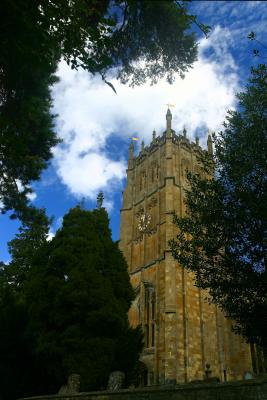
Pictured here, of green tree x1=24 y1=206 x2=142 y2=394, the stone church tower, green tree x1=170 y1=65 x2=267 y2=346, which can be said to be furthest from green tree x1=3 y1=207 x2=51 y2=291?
green tree x1=170 y1=65 x2=267 y2=346

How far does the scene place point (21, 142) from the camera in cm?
785

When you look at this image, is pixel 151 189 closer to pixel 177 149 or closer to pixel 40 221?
pixel 177 149

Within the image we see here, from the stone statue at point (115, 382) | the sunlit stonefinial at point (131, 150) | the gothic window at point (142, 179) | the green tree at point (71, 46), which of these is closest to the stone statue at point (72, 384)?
the stone statue at point (115, 382)

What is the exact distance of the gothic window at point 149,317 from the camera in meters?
29.1

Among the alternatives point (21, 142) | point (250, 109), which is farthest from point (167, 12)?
point (250, 109)

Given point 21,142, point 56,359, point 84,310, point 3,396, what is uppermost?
point 21,142

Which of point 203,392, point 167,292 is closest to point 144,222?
point 167,292

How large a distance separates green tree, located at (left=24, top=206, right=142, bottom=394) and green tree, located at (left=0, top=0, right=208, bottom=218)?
6913 mm

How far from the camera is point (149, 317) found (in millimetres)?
30469

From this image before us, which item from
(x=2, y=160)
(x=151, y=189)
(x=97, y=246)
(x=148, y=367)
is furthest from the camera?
(x=151, y=189)

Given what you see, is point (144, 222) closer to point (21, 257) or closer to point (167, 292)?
point (167, 292)

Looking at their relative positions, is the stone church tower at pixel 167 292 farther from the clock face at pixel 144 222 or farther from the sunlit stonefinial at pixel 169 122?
the sunlit stonefinial at pixel 169 122

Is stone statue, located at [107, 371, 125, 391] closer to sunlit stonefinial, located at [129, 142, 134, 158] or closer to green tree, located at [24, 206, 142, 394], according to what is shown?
green tree, located at [24, 206, 142, 394]

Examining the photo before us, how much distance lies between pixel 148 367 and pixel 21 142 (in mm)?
23710
